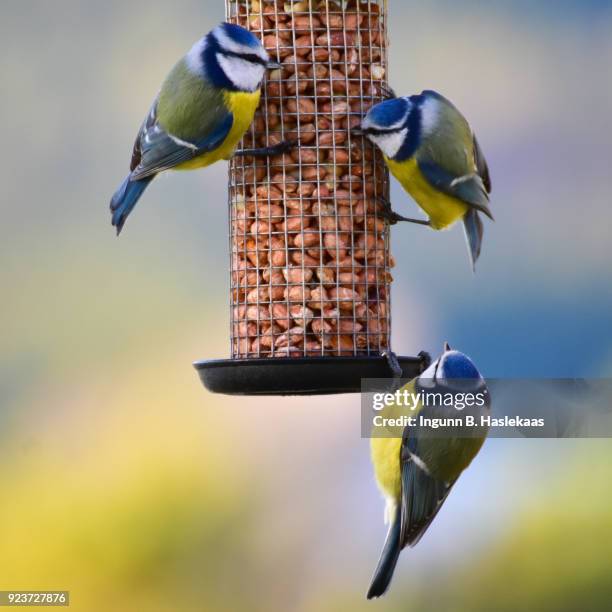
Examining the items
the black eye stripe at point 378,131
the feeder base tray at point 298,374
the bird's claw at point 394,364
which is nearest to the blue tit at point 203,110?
the black eye stripe at point 378,131

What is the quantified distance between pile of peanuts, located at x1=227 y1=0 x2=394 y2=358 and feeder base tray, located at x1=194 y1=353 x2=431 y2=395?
0.36 ft

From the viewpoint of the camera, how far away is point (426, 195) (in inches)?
148

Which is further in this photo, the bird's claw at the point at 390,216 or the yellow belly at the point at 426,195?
the bird's claw at the point at 390,216

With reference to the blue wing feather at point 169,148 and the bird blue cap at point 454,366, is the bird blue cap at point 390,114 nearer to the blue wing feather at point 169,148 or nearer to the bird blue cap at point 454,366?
the blue wing feather at point 169,148

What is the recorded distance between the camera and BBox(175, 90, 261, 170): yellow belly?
3.66 metres

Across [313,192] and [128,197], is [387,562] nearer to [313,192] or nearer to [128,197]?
[313,192]

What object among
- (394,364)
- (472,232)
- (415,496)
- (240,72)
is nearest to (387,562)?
(415,496)

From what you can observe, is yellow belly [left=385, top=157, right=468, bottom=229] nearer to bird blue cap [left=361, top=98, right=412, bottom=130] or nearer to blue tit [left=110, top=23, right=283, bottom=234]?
bird blue cap [left=361, top=98, right=412, bottom=130]

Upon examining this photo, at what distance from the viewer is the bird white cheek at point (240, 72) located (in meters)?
3.66

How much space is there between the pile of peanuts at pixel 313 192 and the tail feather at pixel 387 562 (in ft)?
1.54

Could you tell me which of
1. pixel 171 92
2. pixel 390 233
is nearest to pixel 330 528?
pixel 390 233

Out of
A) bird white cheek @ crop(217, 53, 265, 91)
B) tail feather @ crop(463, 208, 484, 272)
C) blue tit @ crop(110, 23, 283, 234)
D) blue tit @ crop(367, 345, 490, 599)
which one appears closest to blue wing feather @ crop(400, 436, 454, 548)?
blue tit @ crop(367, 345, 490, 599)

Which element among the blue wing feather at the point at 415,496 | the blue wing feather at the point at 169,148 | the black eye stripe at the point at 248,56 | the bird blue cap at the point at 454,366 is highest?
the black eye stripe at the point at 248,56

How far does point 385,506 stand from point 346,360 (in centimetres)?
57
